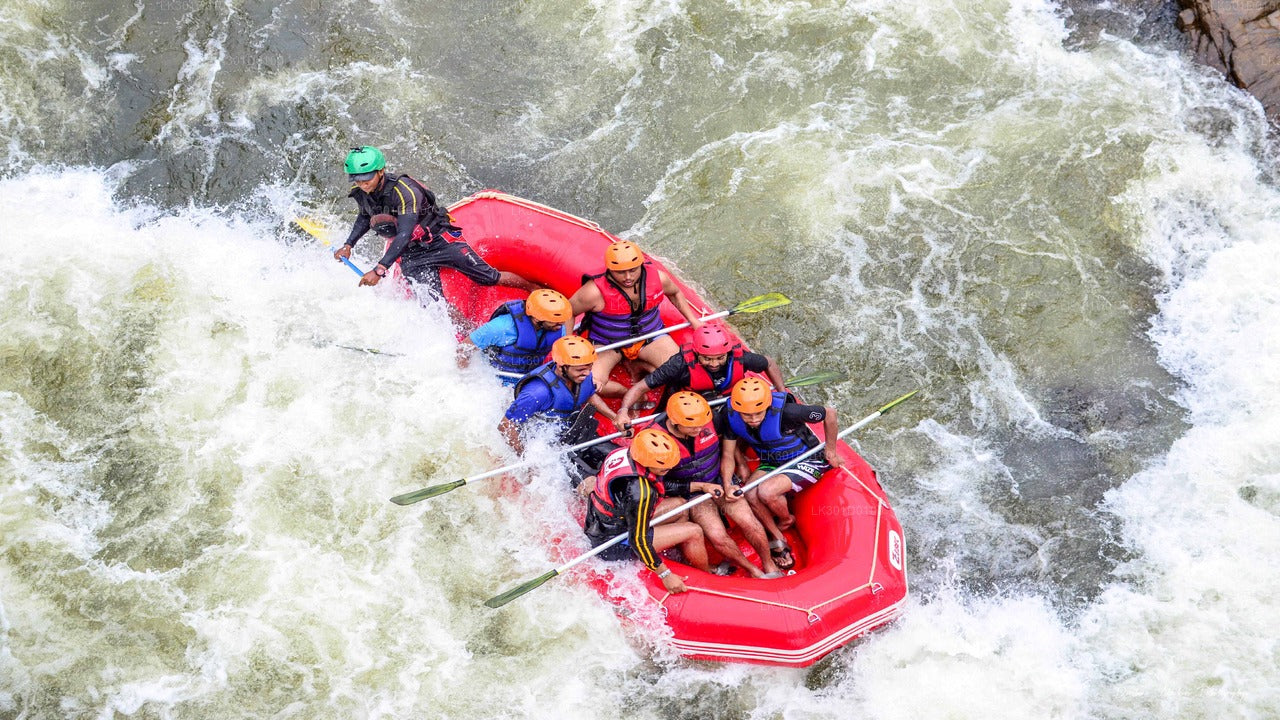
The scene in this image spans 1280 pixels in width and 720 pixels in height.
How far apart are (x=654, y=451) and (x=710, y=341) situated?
0.83m

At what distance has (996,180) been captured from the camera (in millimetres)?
8117

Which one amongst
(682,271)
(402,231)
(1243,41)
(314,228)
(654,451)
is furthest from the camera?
(1243,41)

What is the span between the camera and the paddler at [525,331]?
5762 millimetres

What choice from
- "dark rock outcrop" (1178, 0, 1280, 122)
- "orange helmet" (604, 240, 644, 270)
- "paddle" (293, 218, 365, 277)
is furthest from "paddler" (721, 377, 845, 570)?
"dark rock outcrop" (1178, 0, 1280, 122)

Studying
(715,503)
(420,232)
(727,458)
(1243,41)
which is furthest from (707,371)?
(1243,41)

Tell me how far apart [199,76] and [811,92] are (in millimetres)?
5198

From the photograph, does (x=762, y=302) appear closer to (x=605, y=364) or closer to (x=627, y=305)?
(x=627, y=305)

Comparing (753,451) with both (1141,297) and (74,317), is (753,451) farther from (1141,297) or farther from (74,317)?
(74,317)

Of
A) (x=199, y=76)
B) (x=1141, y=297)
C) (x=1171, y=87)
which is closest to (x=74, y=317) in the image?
(x=199, y=76)

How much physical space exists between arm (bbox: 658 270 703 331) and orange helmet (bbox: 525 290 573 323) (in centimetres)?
73

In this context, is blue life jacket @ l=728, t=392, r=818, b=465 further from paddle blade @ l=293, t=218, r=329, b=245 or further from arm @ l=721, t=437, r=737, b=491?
paddle blade @ l=293, t=218, r=329, b=245

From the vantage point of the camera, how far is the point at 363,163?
617 centimetres

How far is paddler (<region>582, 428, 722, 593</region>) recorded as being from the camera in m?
5.01

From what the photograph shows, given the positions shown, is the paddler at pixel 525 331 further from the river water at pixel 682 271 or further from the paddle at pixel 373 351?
the paddle at pixel 373 351
